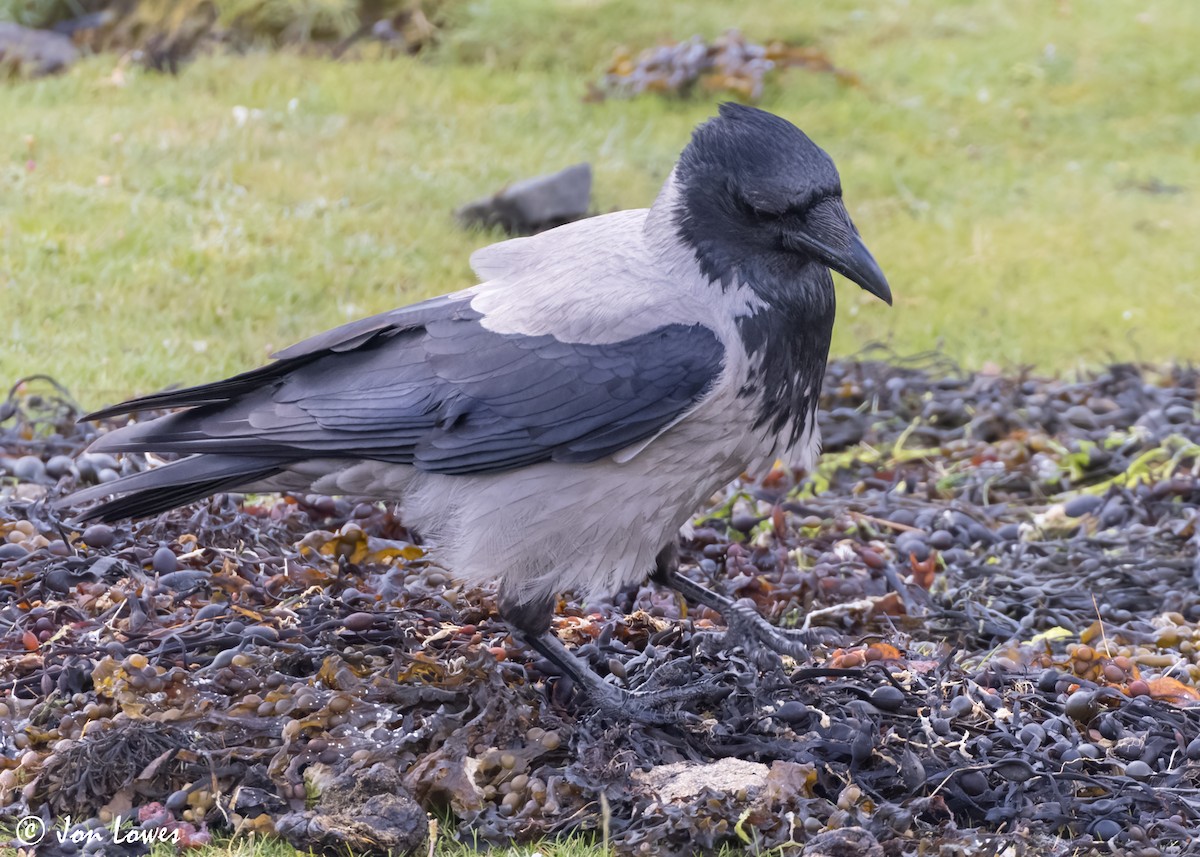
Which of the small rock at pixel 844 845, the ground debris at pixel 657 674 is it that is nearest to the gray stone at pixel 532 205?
the ground debris at pixel 657 674

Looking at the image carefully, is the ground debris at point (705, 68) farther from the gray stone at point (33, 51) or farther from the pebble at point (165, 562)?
the pebble at point (165, 562)

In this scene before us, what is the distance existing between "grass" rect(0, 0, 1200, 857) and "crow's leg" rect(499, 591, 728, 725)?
3.24 meters

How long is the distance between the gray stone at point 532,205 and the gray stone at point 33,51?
4.35m

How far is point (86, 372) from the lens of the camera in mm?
6641

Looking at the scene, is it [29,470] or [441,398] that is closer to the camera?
[441,398]

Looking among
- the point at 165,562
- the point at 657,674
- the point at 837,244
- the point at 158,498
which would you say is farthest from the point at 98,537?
the point at 837,244

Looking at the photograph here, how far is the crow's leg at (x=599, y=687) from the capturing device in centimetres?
397

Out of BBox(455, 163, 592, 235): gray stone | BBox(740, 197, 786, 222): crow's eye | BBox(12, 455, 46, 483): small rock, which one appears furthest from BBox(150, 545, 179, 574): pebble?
BBox(455, 163, 592, 235): gray stone

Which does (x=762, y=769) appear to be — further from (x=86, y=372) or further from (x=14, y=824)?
(x=86, y=372)

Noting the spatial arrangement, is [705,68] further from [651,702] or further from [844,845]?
[844,845]

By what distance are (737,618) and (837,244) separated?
4.26ft

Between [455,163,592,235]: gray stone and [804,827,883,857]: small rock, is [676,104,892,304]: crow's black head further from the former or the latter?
[455,163,592,235]: gray stone

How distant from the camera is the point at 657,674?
13.8ft

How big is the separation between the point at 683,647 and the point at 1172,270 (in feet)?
20.8
